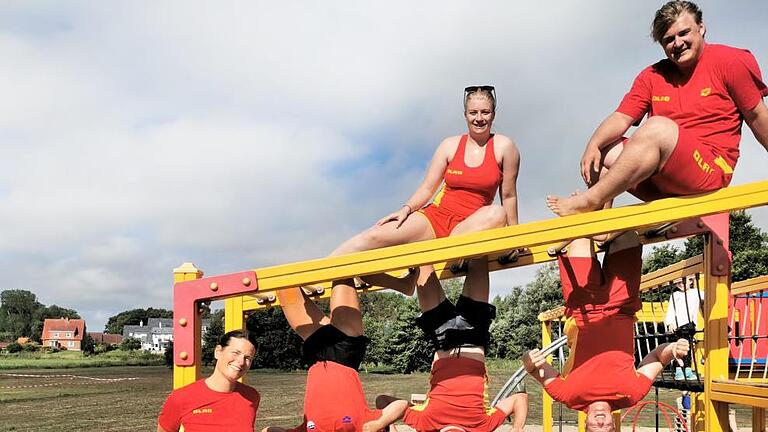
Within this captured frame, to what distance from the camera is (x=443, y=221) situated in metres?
4.31

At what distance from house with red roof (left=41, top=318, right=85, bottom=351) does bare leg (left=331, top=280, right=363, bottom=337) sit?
3712 inches

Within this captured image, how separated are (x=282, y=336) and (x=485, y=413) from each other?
3175 cm

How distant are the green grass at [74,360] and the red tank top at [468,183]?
47.2 m

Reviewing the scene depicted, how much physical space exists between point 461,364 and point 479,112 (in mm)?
1425

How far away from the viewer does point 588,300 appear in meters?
4.21

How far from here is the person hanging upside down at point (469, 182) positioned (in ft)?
14.0

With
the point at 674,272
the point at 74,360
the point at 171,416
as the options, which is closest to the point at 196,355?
the point at 171,416

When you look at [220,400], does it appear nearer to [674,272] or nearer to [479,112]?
[479,112]

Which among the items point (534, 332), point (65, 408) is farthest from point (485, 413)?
point (534, 332)

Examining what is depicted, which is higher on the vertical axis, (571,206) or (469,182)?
(469,182)

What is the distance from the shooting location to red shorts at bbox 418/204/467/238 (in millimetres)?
4305

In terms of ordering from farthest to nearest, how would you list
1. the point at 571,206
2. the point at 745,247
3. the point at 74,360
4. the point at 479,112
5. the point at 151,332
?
the point at 151,332 < the point at 74,360 < the point at 745,247 < the point at 479,112 < the point at 571,206

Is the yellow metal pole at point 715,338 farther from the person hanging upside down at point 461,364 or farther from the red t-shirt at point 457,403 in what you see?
the red t-shirt at point 457,403

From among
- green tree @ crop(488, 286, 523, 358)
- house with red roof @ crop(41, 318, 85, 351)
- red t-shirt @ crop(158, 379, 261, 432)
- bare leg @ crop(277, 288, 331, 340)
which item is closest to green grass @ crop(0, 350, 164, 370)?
green tree @ crop(488, 286, 523, 358)
